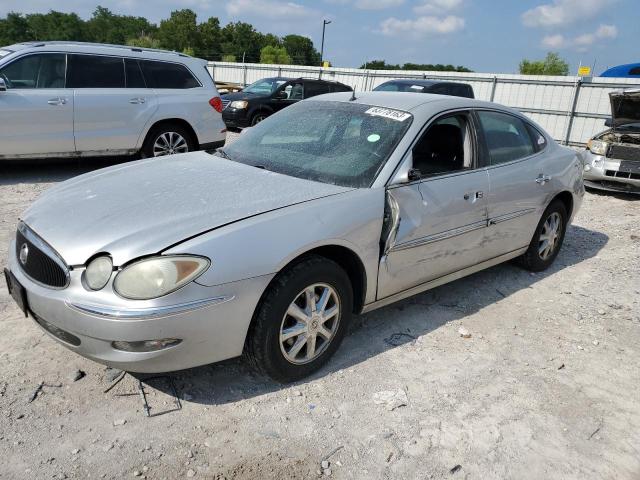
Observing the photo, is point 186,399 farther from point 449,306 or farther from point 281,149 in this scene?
point 449,306

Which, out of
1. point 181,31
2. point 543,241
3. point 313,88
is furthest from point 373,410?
point 181,31

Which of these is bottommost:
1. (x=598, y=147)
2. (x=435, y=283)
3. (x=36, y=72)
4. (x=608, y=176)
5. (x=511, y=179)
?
(x=435, y=283)

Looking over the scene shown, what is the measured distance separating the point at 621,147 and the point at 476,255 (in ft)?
19.7

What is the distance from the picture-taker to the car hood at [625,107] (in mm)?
8159

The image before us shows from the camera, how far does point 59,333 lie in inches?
100

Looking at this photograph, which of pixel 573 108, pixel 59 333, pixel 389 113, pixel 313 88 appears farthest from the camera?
pixel 573 108

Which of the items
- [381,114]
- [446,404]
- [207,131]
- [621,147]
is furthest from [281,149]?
[621,147]

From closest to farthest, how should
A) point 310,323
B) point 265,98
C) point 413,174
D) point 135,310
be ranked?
point 135,310 < point 310,323 < point 413,174 < point 265,98

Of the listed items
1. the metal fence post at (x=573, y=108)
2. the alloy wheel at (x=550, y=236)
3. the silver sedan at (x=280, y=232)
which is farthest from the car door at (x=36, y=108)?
the metal fence post at (x=573, y=108)

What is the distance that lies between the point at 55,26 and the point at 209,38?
37.7 m

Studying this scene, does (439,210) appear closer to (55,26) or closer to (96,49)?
(96,49)

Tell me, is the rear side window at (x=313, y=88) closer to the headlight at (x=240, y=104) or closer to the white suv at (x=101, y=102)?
the headlight at (x=240, y=104)

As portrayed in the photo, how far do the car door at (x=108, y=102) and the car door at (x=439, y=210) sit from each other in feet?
17.1

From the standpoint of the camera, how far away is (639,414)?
296 centimetres
